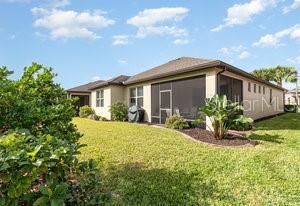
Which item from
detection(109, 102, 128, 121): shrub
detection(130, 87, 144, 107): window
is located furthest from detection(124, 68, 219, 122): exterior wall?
Result: detection(109, 102, 128, 121): shrub

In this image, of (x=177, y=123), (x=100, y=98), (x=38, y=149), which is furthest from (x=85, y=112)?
(x=38, y=149)

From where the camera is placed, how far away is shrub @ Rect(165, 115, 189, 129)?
47.2 ft

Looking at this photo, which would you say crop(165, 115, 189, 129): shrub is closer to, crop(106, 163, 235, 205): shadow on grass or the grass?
the grass

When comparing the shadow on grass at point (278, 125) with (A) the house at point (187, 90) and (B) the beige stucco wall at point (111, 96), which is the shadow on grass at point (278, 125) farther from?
(B) the beige stucco wall at point (111, 96)

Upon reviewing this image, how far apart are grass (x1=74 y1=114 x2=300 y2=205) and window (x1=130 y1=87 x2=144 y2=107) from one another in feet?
32.3

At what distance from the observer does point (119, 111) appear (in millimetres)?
21250

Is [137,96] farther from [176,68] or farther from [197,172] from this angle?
[197,172]

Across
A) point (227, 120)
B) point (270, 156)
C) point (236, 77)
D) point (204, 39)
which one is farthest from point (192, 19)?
point (270, 156)

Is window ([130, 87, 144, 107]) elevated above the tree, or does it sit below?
below

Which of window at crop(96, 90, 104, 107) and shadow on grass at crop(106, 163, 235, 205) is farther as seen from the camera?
window at crop(96, 90, 104, 107)

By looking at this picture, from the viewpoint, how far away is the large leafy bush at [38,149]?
2.24 m

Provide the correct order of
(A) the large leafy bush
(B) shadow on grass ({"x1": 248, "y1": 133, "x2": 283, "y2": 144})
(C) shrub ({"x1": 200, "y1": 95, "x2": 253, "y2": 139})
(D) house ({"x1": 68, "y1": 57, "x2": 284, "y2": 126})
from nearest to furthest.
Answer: (A) the large leafy bush
(C) shrub ({"x1": 200, "y1": 95, "x2": 253, "y2": 139})
(B) shadow on grass ({"x1": 248, "y1": 133, "x2": 283, "y2": 144})
(D) house ({"x1": 68, "y1": 57, "x2": 284, "y2": 126})

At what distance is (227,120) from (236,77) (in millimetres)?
5894

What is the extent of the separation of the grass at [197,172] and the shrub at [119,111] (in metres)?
10.6
